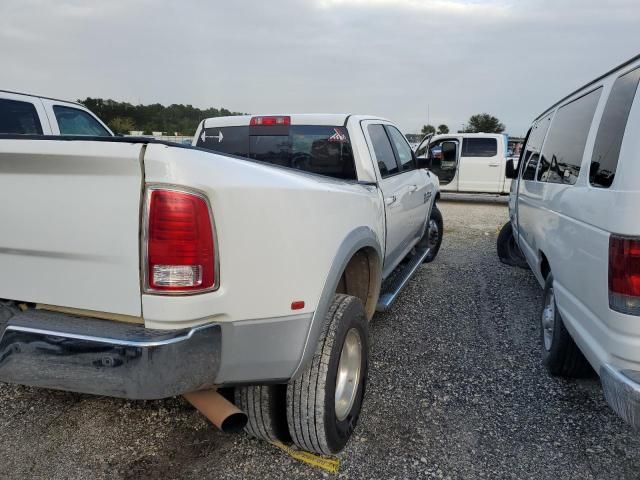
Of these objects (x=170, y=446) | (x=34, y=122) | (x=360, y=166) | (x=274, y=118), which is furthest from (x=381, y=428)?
(x=34, y=122)

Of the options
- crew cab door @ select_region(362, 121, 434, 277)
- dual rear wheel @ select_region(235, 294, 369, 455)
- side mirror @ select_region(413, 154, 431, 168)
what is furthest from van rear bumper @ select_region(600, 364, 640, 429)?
side mirror @ select_region(413, 154, 431, 168)

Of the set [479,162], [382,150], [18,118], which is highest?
[18,118]

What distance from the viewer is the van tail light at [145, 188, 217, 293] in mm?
1584

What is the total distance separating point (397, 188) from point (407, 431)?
6.55ft

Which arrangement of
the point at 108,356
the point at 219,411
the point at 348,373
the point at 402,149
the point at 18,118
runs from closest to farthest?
the point at 108,356
the point at 219,411
the point at 348,373
the point at 402,149
the point at 18,118

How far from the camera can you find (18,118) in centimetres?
580

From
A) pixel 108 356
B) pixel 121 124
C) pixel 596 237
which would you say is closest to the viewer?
pixel 108 356

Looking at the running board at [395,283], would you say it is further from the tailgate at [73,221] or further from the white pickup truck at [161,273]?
the tailgate at [73,221]

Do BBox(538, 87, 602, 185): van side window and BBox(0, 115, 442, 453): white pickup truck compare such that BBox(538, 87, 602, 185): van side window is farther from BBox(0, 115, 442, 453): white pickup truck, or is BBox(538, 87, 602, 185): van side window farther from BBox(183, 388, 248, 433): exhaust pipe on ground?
BBox(183, 388, 248, 433): exhaust pipe on ground

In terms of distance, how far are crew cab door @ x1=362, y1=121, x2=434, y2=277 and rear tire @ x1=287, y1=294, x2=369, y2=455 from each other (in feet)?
4.13

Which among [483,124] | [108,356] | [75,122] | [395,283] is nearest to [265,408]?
[108,356]

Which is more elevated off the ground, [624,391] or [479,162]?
[479,162]

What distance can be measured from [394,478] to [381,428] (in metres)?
0.41

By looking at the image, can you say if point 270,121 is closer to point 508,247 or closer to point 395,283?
point 395,283
